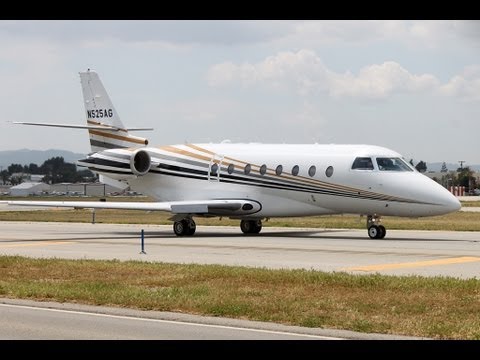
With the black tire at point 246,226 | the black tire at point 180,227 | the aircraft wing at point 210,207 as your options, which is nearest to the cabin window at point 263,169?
the aircraft wing at point 210,207

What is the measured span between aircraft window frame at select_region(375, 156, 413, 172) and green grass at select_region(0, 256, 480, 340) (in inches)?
506

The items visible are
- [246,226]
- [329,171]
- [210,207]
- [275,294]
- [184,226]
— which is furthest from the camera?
[246,226]

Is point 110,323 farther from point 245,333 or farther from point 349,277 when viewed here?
point 349,277

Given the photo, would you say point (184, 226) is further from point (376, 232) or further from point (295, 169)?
point (376, 232)

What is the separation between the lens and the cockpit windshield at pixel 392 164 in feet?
111

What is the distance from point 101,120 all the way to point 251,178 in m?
8.72

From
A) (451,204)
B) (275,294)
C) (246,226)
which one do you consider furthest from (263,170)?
(275,294)

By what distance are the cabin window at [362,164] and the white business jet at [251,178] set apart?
3cm

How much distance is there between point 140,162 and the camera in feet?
131
